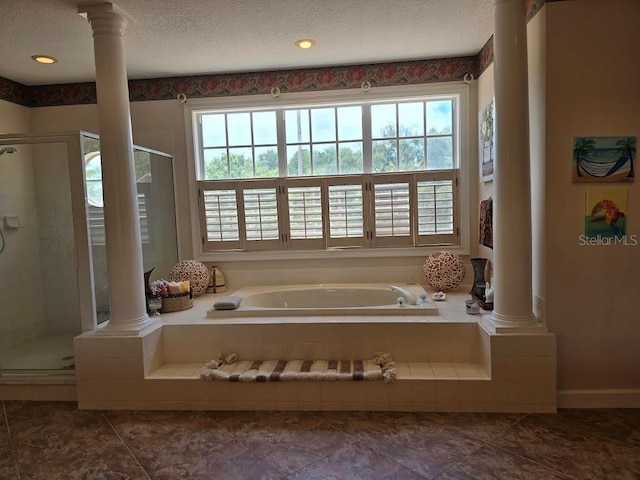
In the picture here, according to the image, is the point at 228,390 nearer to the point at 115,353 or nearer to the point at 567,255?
the point at 115,353

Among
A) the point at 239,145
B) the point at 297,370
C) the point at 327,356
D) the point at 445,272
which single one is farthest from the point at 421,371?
the point at 239,145

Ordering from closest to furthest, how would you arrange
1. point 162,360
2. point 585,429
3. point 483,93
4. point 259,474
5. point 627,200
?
point 259,474, point 585,429, point 627,200, point 162,360, point 483,93

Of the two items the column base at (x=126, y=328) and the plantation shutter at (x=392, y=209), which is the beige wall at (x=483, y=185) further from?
the column base at (x=126, y=328)

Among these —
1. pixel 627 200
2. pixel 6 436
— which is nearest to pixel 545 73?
pixel 627 200

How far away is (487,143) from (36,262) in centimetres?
361

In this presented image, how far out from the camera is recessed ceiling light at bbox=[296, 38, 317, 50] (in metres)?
2.85

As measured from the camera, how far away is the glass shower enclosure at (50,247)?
2.60 metres

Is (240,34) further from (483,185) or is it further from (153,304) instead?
(483,185)

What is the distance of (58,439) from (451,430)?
84.7 inches

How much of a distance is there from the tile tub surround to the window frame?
95 centimetres

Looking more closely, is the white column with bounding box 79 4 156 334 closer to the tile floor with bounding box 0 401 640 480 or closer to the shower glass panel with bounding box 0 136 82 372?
the shower glass panel with bounding box 0 136 82 372

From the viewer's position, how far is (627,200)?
2.22 m

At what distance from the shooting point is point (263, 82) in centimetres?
352

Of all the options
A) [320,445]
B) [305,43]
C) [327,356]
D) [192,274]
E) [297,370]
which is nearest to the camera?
[320,445]
